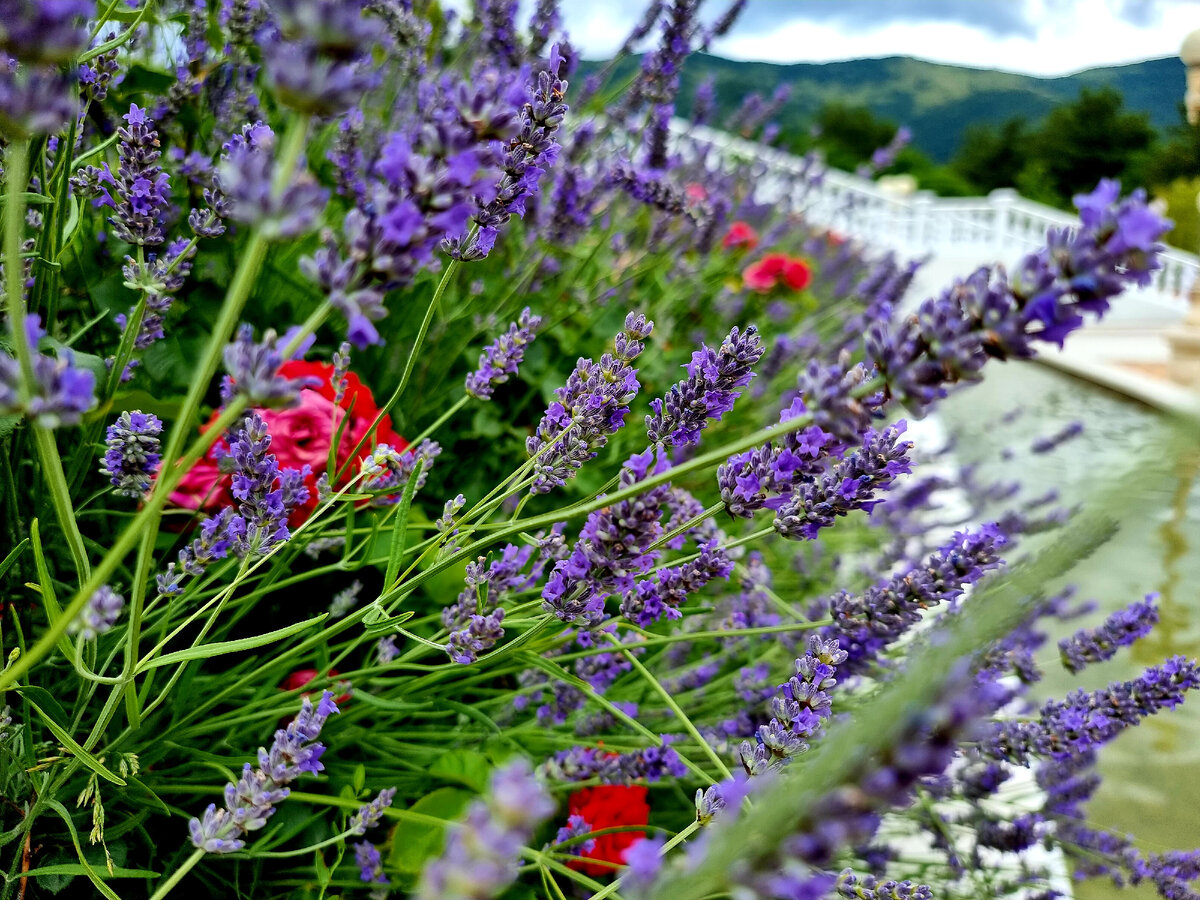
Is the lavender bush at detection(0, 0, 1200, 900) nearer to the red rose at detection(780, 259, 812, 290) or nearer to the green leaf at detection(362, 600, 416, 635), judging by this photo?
the green leaf at detection(362, 600, 416, 635)

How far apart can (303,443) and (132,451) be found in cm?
18

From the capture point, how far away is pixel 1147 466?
0.82ft

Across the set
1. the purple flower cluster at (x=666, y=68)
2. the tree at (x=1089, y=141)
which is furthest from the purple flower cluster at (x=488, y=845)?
the tree at (x=1089, y=141)

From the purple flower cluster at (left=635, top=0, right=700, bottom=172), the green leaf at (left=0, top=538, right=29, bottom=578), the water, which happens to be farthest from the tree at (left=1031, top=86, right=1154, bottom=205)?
the green leaf at (left=0, top=538, right=29, bottom=578)

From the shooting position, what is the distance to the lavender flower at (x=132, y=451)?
50 centimetres

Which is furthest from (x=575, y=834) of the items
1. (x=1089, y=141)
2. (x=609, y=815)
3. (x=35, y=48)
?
(x=1089, y=141)

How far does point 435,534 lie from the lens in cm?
72

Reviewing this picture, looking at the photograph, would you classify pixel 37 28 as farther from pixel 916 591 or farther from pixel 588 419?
pixel 916 591

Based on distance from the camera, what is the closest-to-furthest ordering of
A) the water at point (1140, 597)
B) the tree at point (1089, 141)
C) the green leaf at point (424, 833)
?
the water at point (1140, 597), the green leaf at point (424, 833), the tree at point (1089, 141)

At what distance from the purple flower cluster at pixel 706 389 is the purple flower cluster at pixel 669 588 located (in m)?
0.09

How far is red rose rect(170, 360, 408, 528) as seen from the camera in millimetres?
628

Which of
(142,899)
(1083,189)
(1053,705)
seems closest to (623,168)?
(1053,705)

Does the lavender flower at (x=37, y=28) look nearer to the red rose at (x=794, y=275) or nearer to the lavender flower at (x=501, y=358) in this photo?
the lavender flower at (x=501, y=358)

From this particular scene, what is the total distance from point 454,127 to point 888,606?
0.43 metres
